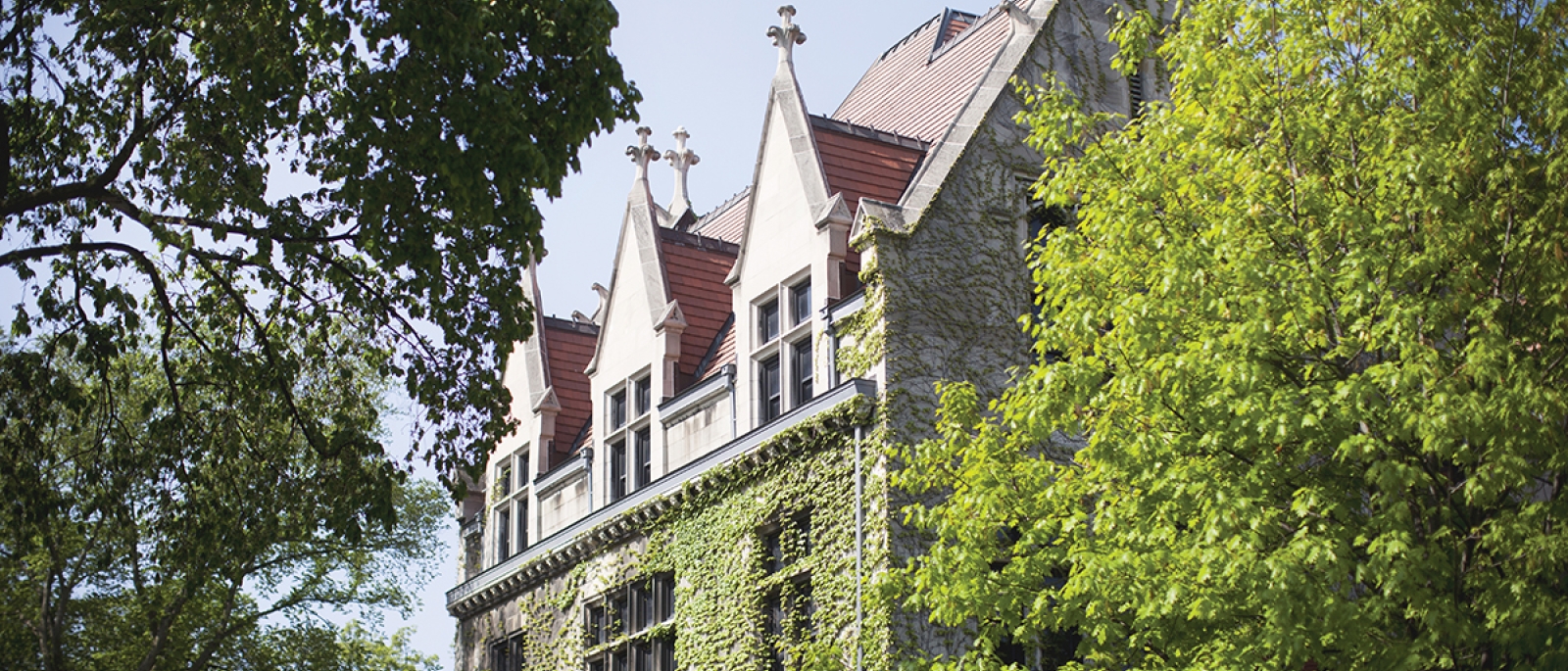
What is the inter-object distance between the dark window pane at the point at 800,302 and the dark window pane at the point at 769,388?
0.98m

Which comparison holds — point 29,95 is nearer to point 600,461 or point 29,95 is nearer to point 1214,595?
point 1214,595

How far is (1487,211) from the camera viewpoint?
17984mm

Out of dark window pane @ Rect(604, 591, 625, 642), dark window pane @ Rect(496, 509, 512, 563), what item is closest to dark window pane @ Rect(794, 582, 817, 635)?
dark window pane @ Rect(604, 591, 625, 642)

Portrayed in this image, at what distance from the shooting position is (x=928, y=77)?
3725cm

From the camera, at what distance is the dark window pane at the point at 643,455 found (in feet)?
120

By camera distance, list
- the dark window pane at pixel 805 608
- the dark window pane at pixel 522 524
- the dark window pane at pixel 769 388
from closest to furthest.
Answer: the dark window pane at pixel 805 608, the dark window pane at pixel 769 388, the dark window pane at pixel 522 524

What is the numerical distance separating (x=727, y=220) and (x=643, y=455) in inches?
363

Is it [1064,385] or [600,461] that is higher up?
[600,461]

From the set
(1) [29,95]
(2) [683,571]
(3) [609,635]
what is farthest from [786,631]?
(1) [29,95]

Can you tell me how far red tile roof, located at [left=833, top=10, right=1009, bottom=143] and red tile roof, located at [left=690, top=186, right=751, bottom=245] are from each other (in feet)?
10.7

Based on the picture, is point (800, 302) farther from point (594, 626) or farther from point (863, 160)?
point (594, 626)

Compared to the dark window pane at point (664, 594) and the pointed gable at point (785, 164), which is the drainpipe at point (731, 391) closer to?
the pointed gable at point (785, 164)

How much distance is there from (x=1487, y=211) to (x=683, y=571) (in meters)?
19.1

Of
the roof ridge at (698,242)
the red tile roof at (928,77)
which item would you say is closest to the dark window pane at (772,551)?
the red tile roof at (928,77)
